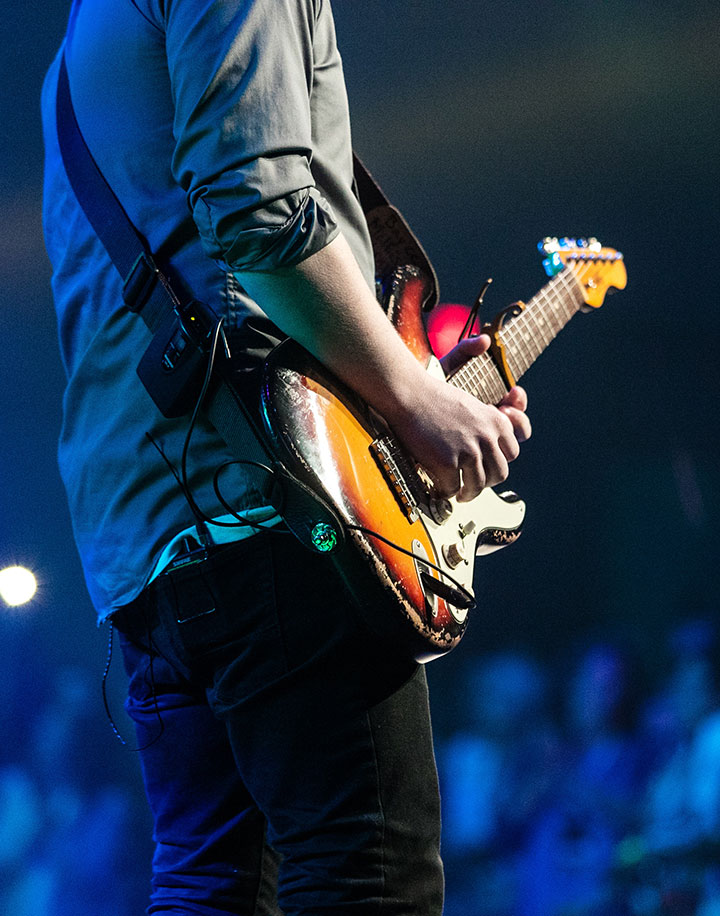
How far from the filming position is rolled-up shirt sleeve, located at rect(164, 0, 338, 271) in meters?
0.66

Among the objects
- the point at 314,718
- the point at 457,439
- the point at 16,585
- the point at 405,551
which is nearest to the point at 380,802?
the point at 314,718

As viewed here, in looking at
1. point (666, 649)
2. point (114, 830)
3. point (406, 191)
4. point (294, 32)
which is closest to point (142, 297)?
point (294, 32)

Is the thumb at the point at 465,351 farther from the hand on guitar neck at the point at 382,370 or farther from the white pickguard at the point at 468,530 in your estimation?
the hand on guitar neck at the point at 382,370

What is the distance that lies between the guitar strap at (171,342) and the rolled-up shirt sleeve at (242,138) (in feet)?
0.23

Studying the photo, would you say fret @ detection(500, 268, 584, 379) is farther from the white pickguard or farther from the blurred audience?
the blurred audience

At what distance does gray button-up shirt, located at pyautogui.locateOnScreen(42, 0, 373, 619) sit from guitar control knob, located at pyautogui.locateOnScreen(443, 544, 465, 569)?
229 mm

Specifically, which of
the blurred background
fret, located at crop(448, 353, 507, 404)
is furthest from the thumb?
the blurred background

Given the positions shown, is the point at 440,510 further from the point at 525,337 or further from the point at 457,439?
the point at 525,337

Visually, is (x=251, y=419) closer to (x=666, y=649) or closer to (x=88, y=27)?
(x=88, y=27)

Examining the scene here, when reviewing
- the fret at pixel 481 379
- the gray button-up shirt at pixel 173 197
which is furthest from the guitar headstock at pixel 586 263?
the gray button-up shirt at pixel 173 197

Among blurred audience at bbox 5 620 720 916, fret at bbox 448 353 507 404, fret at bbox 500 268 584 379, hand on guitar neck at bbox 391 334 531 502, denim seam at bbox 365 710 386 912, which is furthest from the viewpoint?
blurred audience at bbox 5 620 720 916

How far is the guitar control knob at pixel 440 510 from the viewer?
84 cm

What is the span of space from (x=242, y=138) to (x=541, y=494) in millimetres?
1339

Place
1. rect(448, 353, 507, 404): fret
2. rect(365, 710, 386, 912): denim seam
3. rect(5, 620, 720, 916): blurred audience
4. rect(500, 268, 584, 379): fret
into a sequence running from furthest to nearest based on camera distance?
1. rect(5, 620, 720, 916): blurred audience
2. rect(500, 268, 584, 379): fret
3. rect(448, 353, 507, 404): fret
4. rect(365, 710, 386, 912): denim seam
